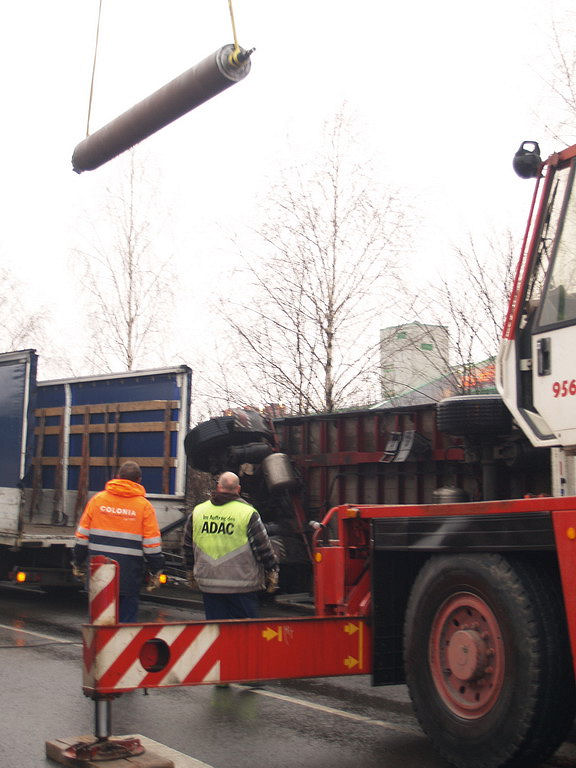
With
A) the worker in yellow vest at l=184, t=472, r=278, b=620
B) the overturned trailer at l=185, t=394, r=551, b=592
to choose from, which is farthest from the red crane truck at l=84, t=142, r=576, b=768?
the overturned trailer at l=185, t=394, r=551, b=592

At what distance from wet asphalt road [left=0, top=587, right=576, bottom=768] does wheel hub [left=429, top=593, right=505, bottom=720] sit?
1.74ft

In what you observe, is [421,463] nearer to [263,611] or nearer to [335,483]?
[335,483]

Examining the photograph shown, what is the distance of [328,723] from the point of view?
6250 mm

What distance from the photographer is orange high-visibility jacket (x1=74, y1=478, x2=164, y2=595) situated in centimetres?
750

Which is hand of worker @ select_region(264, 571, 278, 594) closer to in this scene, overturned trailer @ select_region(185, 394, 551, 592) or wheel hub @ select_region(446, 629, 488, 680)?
overturned trailer @ select_region(185, 394, 551, 592)

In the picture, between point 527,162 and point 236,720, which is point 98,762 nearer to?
point 236,720

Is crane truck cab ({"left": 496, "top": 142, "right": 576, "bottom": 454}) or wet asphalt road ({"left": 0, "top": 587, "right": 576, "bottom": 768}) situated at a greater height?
crane truck cab ({"left": 496, "top": 142, "right": 576, "bottom": 454})

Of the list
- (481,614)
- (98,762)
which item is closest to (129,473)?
(98,762)

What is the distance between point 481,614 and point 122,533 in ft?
11.2

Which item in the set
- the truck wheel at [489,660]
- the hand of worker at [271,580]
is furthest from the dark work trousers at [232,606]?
the truck wheel at [489,660]

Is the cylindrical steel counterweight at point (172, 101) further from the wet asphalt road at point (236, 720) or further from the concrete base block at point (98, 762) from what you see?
the wet asphalt road at point (236, 720)

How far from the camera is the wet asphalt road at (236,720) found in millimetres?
5422

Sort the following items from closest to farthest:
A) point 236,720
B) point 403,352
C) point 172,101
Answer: point 172,101 → point 236,720 → point 403,352

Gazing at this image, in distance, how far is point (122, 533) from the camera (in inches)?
296
